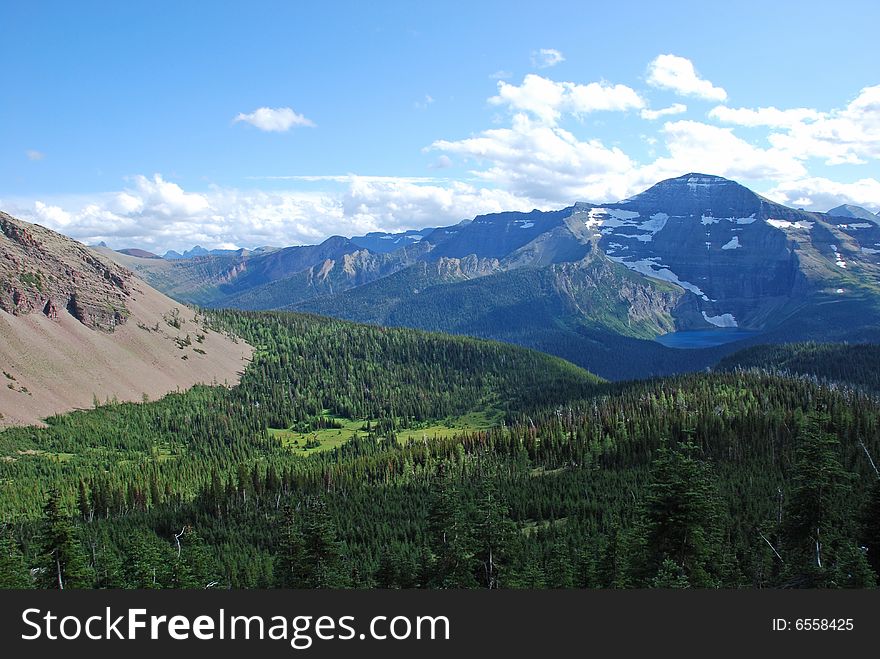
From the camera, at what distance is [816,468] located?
36.1 m

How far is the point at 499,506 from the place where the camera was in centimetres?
4475

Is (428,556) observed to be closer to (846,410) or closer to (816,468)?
(816,468)

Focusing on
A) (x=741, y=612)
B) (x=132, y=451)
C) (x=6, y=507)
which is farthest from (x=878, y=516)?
(x=132, y=451)

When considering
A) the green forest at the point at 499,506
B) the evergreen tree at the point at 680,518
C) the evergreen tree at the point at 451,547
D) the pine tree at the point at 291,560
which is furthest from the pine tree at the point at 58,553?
the evergreen tree at the point at 680,518

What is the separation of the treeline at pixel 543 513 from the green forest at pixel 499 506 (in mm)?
262

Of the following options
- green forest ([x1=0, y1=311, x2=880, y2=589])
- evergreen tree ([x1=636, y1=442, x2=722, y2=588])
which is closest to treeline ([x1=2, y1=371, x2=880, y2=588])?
evergreen tree ([x1=636, y1=442, x2=722, y2=588])

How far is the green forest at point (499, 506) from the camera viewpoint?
37.2 metres

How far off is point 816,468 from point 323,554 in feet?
117

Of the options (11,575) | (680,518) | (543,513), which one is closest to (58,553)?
(11,575)

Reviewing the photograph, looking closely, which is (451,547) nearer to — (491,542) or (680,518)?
(491,542)

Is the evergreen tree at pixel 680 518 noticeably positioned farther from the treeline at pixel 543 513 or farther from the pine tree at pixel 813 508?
the pine tree at pixel 813 508

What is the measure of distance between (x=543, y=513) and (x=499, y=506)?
74268 mm

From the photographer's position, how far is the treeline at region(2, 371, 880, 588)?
36.9 m

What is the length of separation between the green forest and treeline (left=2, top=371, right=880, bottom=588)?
0.86ft
